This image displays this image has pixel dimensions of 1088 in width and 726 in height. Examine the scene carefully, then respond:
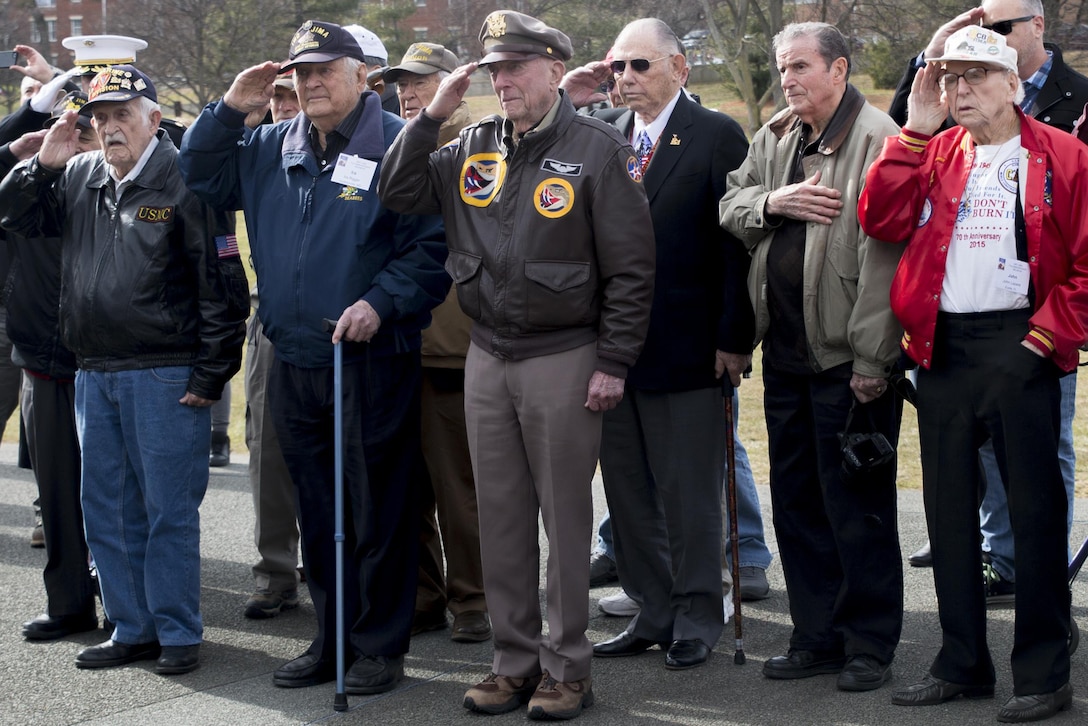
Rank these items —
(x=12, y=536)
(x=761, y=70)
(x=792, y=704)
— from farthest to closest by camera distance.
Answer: (x=761, y=70)
(x=12, y=536)
(x=792, y=704)

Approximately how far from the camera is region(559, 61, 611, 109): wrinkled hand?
6.03m

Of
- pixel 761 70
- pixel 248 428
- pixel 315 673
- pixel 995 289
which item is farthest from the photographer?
pixel 761 70

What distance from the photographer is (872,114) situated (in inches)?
193

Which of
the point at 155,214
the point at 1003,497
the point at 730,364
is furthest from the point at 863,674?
the point at 155,214

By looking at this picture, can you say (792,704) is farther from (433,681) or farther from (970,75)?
(970,75)

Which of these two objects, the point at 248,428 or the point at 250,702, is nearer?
the point at 250,702

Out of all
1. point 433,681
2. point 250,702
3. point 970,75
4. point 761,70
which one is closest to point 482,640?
point 433,681

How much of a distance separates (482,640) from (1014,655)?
2154 mm

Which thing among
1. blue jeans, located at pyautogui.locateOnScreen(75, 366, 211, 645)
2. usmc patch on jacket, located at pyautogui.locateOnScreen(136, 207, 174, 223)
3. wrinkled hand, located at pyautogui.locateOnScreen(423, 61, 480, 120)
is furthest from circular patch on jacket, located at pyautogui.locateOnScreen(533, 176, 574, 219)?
blue jeans, located at pyautogui.locateOnScreen(75, 366, 211, 645)

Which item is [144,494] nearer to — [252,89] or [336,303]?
[336,303]

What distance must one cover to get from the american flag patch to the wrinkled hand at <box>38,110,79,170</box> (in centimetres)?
73

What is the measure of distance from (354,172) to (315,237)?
279 mm

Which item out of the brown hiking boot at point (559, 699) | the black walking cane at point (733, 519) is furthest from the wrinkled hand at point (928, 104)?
the brown hiking boot at point (559, 699)

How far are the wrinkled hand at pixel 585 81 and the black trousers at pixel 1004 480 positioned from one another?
2.05 metres
